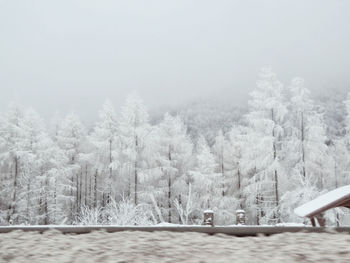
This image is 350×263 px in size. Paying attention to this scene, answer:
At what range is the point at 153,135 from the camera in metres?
26.6

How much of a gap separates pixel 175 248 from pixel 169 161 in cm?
2304

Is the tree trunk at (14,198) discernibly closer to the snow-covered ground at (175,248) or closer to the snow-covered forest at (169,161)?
the snow-covered forest at (169,161)

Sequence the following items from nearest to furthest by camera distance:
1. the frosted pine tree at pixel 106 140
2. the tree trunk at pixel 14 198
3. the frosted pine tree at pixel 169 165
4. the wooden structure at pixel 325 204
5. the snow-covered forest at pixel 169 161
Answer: the wooden structure at pixel 325 204, the snow-covered forest at pixel 169 161, the tree trunk at pixel 14 198, the frosted pine tree at pixel 169 165, the frosted pine tree at pixel 106 140

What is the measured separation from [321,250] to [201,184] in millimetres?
23178

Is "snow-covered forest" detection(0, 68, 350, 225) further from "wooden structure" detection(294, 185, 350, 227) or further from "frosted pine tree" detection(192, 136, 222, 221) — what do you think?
"wooden structure" detection(294, 185, 350, 227)

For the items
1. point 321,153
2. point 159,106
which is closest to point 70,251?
point 321,153

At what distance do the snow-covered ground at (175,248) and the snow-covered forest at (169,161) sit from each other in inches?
721

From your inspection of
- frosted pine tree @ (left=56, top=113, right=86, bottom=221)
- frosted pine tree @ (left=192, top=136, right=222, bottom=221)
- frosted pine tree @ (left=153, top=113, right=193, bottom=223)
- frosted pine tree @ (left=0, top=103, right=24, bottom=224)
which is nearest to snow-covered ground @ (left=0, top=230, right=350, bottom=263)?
frosted pine tree @ (left=192, top=136, right=222, bottom=221)

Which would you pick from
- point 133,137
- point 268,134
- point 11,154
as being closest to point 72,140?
point 11,154

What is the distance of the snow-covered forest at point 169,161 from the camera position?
22359mm

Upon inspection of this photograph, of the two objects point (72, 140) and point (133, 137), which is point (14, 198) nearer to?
point (72, 140)

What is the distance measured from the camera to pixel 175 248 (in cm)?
386

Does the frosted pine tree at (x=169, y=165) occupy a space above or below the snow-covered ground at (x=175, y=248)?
above

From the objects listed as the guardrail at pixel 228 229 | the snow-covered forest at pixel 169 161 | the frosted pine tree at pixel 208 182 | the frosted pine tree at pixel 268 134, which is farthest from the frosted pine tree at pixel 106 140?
the guardrail at pixel 228 229
